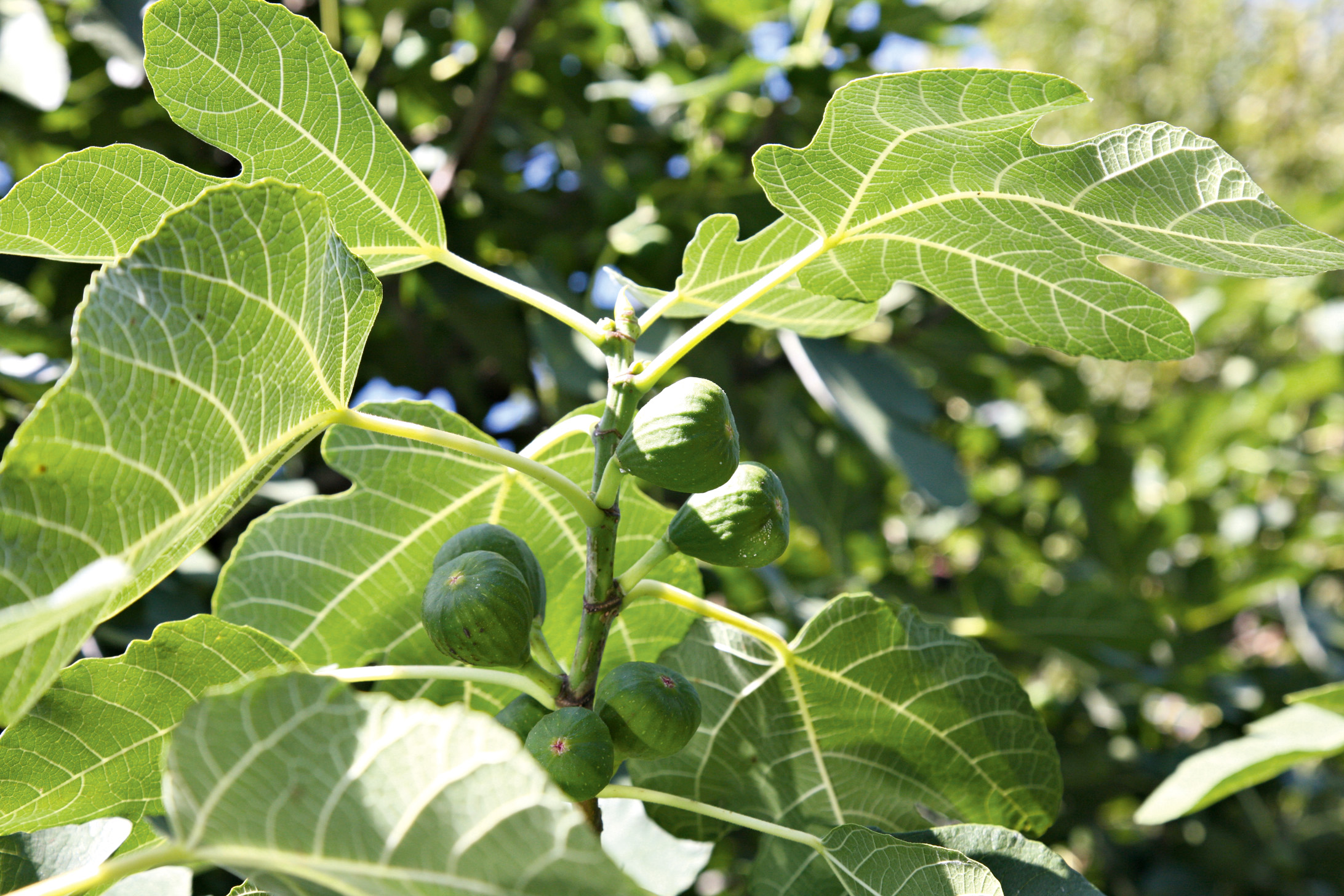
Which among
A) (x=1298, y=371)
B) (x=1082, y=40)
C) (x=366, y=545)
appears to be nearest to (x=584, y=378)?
(x=366, y=545)

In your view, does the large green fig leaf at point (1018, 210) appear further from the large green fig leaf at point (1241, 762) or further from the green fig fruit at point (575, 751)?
the large green fig leaf at point (1241, 762)

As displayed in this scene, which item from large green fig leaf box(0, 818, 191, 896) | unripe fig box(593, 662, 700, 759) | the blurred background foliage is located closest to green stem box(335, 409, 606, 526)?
unripe fig box(593, 662, 700, 759)

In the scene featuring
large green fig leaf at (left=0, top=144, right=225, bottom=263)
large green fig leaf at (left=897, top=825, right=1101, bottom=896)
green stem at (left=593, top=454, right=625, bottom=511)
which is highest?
large green fig leaf at (left=0, top=144, right=225, bottom=263)

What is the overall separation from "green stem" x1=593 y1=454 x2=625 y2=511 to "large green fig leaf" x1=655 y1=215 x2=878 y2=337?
18cm

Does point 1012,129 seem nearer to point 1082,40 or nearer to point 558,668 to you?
point 558,668

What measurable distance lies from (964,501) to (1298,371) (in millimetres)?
1941

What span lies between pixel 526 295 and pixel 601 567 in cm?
22

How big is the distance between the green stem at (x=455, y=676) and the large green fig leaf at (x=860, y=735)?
0.17m

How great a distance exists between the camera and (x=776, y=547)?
0.67m

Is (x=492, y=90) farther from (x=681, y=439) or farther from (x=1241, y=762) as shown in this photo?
(x=1241, y=762)

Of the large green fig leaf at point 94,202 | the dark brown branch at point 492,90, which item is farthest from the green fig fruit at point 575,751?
the dark brown branch at point 492,90


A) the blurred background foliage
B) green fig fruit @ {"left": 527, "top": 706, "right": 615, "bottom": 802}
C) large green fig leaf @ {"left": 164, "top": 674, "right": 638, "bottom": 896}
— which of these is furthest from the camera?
the blurred background foliage

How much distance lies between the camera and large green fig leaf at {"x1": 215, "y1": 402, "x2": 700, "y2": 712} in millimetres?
817

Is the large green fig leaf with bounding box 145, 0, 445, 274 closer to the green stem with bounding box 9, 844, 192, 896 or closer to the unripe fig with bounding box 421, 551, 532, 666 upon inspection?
the unripe fig with bounding box 421, 551, 532, 666
